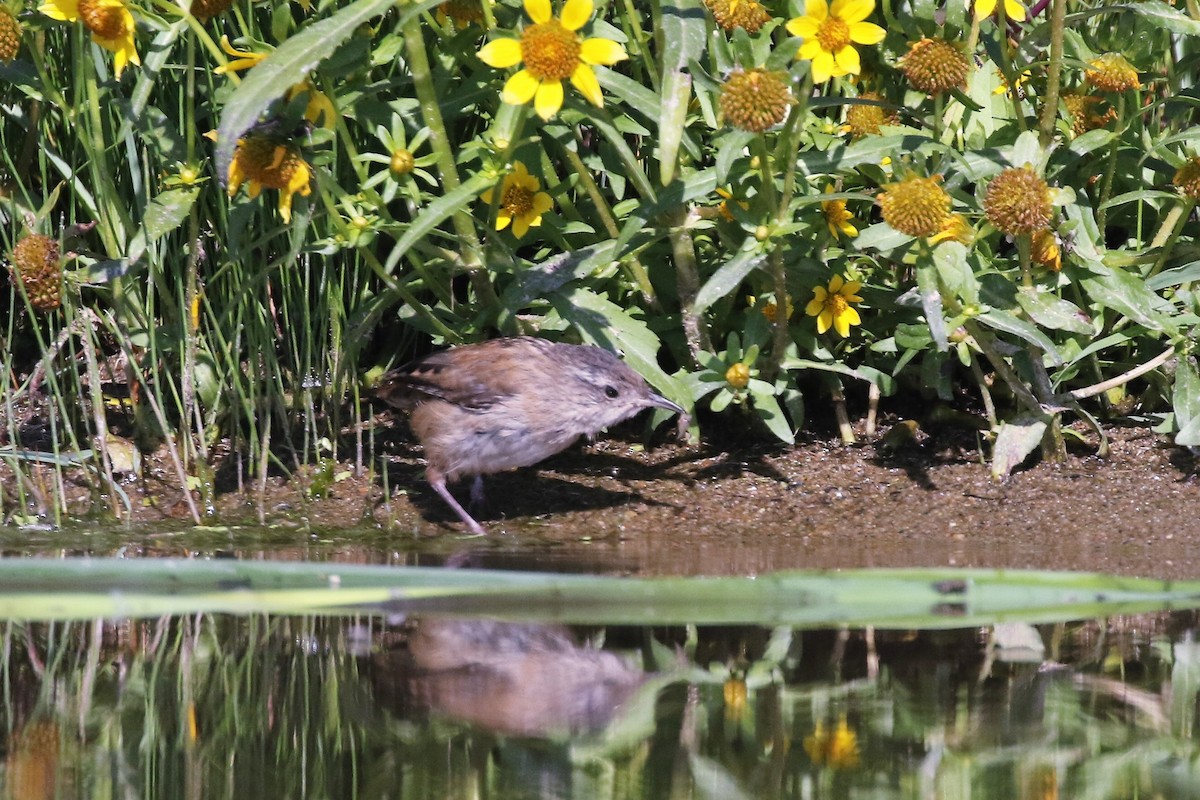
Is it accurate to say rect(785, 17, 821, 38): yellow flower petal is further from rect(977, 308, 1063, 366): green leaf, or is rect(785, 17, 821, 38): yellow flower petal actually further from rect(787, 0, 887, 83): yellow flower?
rect(977, 308, 1063, 366): green leaf

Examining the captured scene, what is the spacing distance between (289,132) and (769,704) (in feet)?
9.27

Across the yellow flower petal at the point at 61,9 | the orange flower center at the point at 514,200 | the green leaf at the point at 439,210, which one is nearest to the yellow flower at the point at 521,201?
the orange flower center at the point at 514,200

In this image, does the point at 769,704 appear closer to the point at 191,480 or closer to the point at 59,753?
the point at 59,753

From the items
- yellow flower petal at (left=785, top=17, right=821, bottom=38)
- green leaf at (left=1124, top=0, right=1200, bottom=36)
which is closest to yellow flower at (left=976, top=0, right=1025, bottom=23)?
green leaf at (left=1124, top=0, right=1200, bottom=36)

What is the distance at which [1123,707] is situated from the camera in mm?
3479

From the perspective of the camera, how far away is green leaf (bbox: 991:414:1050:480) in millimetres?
6125

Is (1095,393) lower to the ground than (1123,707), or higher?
higher

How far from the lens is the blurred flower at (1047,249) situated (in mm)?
5758

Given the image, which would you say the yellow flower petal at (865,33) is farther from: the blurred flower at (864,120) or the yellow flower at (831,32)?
the blurred flower at (864,120)

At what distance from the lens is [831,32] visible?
520 cm

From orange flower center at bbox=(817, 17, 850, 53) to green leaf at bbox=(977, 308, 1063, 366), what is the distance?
3.70 ft

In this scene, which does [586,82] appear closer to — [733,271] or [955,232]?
[733,271]

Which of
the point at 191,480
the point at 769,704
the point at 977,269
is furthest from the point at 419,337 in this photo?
the point at 769,704

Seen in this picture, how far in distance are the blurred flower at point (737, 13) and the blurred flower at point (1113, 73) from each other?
1.21m
